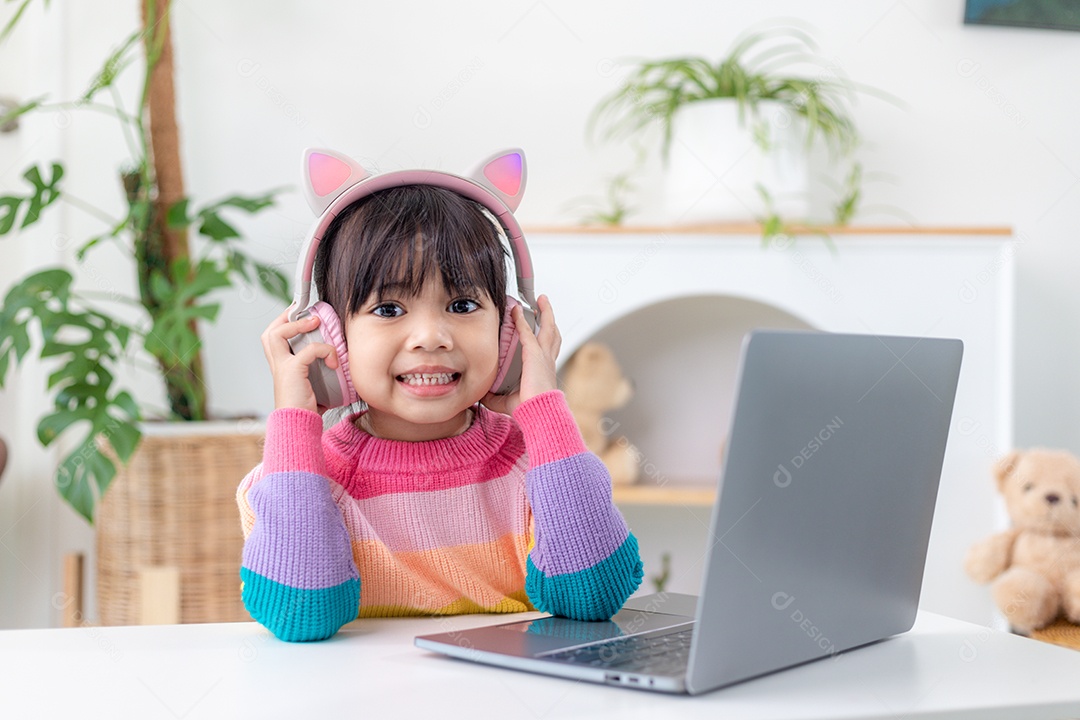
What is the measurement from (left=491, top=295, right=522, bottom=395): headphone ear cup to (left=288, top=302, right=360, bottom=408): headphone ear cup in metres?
0.14

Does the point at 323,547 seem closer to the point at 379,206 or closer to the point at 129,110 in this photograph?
the point at 379,206

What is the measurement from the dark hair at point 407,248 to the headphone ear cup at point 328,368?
1 centimetres

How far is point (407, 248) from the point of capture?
90 centimetres

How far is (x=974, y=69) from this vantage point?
2.33 m

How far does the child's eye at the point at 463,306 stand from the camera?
3.02ft

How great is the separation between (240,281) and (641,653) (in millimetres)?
1829

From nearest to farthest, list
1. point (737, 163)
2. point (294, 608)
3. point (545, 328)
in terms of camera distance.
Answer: point (294, 608)
point (545, 328)
point (737, 163)

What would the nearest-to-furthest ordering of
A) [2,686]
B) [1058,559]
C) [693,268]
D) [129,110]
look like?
[2,686]
[1058,559]
[693,268]
[129,110]

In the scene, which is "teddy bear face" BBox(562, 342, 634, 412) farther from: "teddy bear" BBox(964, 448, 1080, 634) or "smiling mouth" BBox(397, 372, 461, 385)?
"smiling mouth" BBox(397, 372, 461, 385)

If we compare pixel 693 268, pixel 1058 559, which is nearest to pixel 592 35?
pixel 693 268

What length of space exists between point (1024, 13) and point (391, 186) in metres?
1.93

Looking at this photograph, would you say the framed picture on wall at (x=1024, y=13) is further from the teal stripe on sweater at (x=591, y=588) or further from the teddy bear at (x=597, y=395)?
the teal stripe on sweater at (x=591, y=588)

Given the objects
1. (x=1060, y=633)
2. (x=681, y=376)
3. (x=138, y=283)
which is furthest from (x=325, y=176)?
(x=1060, y=633)

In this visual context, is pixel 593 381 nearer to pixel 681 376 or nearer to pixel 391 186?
pixel 681 376
